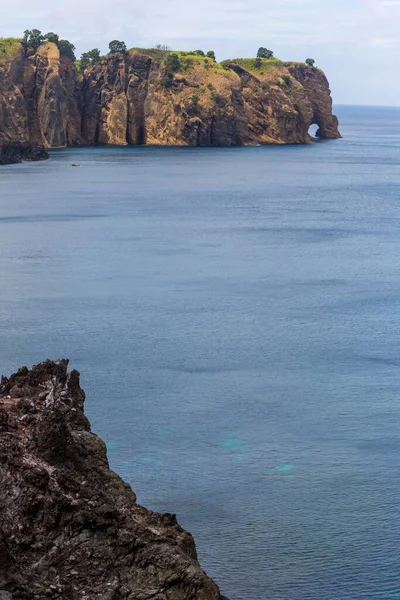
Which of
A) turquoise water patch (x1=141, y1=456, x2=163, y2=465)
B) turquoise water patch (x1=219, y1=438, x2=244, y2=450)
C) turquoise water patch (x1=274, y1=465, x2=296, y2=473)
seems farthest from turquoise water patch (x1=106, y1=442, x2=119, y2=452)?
turquoise water patch (x1=274, y1=465, x2=296, y2=473)

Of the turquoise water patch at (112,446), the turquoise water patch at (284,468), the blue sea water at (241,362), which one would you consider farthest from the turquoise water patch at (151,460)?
the turquoise water patch at (284,468)

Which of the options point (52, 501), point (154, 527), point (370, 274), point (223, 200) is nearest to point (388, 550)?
point (154, 527)

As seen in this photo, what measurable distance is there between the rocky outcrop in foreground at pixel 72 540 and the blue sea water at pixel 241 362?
10.5 m

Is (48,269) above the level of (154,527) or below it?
below

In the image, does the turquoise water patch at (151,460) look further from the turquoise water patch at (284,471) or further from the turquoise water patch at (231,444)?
the turquoise water patch at (284,471)

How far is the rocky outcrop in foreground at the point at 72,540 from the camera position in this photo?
2197 cm

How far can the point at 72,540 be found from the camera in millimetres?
22312

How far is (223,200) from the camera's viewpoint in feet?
487

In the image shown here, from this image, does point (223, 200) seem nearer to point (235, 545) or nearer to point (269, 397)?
point (269, 397)

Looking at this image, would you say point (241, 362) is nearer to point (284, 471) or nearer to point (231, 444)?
point (231, 444)

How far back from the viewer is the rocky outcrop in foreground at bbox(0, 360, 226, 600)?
21969 mm

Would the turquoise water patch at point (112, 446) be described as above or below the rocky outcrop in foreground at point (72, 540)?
below

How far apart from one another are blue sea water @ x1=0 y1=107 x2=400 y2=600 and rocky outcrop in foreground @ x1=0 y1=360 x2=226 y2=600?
10549 millimetres

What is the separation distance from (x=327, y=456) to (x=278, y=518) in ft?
24.8
